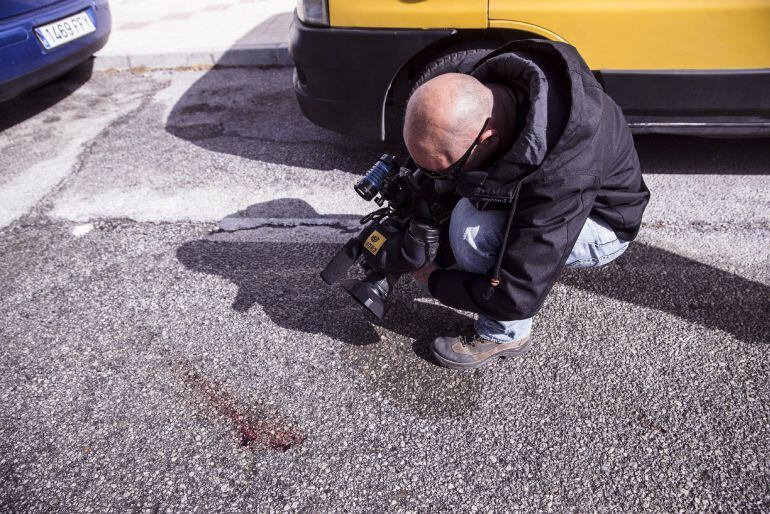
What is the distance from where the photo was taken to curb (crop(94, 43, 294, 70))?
199 inches

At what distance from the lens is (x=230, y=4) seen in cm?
700

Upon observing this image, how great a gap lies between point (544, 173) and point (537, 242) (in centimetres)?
21

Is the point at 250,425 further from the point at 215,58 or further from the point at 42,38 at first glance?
the point at 215,58

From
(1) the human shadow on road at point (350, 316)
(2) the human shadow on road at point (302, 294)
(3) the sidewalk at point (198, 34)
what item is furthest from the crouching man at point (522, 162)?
(3) the sidewalk at point (198, 34)

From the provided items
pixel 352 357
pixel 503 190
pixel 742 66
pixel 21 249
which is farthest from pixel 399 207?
pixel 21 249

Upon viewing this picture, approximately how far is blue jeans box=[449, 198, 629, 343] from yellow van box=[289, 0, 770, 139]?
39.1 inches

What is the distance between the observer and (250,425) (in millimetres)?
1845

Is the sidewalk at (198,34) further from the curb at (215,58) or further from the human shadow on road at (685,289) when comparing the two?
the human shadow on road at (685,289)

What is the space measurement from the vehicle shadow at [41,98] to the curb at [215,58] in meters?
0.22

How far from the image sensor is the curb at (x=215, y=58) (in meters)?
5.07

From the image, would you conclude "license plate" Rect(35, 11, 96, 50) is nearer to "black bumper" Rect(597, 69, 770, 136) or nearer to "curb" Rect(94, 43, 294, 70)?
"curb" Rect(94, 43, 294, 70)

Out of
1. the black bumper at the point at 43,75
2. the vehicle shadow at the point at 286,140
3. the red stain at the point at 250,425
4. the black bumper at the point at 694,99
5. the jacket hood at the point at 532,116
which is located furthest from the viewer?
the black bumper at the point at 43,75

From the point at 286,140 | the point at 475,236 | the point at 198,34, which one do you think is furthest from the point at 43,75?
the point at 475,236

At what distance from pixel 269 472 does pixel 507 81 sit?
4.92 ft
